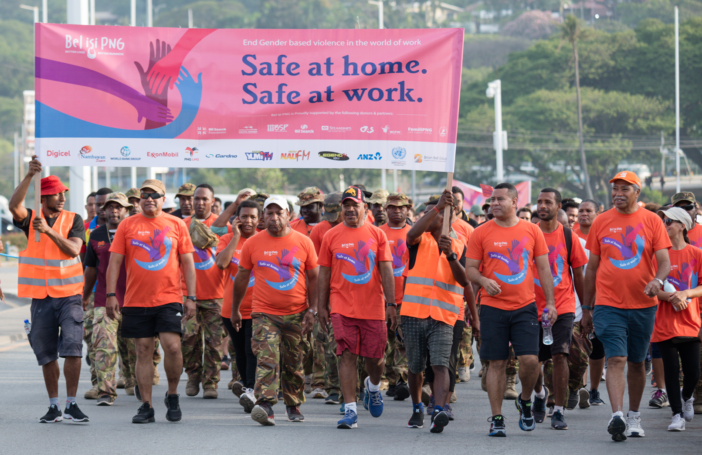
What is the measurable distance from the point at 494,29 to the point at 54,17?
61297mm

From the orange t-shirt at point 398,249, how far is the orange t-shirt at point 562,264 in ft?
5.30

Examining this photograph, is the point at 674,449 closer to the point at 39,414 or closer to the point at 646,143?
the point at 39,414

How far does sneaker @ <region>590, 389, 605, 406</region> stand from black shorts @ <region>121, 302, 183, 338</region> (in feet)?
14.1

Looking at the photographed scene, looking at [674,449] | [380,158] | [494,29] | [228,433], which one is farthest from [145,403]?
[494,29]

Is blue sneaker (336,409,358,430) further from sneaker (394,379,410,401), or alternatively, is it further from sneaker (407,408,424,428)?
sneaker (394,379,410,401)

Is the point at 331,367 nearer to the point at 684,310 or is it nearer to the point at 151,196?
the point at 151,196

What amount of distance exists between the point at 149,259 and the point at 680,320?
4.73 metres

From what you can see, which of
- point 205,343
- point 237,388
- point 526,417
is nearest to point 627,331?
point 526,417

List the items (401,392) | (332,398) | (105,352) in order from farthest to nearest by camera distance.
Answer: (401,392) → (332,398) → (105,352)

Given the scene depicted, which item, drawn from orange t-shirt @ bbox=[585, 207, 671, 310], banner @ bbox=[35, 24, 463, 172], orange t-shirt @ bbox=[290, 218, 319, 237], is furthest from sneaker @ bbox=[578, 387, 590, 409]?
orange t-shirt @ bbox=[290, 218, 319, 237]

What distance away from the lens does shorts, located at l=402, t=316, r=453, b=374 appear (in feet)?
26.1

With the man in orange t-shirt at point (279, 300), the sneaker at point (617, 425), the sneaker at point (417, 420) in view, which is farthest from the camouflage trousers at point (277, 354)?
the sneaker at point (617, 425)

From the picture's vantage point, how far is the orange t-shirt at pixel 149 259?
27.1 feet

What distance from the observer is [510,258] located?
7.77m
